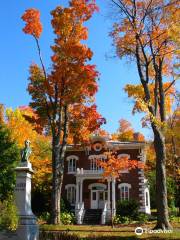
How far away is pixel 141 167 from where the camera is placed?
33469 mm

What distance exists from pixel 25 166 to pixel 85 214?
18159 millimetres

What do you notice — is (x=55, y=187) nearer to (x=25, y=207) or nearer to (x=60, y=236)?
(x=25, y=207)

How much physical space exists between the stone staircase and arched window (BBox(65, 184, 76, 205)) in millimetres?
2169

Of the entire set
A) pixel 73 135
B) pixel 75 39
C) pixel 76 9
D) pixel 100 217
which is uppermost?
pixel 76 9

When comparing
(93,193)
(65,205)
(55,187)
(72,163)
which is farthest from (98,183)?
(55,187)

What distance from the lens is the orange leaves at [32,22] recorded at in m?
24.5

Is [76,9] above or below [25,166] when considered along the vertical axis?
above

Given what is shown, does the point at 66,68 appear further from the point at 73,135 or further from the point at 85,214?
the point at 85,214

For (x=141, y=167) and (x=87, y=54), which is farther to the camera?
(x=141, y=167)

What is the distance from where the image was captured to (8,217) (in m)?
14.6

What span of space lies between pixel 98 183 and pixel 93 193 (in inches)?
48.1

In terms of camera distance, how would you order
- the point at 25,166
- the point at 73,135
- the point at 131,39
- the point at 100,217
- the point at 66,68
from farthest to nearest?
the point at 100,217 → the point at 73,135 → the point at 66,68 → the point at 131,39 → the point at 25,166

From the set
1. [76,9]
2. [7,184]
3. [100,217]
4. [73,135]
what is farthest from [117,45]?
[100,217]

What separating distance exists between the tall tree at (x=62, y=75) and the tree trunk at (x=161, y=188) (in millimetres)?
7407
